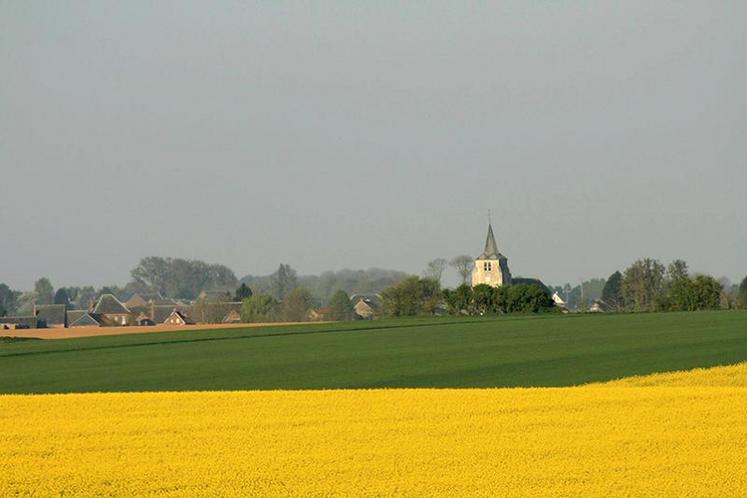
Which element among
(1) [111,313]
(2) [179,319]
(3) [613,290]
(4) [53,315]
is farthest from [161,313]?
(3) [613,290]

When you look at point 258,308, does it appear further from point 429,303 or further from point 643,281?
point 643,281

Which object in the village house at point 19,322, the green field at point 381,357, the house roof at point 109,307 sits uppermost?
the house roof at point 109,307

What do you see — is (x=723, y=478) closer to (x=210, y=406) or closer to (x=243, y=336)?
(x=210, y=406)

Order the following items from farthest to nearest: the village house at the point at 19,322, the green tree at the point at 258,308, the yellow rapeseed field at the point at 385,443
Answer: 1. the village house at the point at 19,322
2. the green tree at the point at 258,308
3. the yellow rapeseed field at the point at 385,443

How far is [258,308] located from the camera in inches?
5994

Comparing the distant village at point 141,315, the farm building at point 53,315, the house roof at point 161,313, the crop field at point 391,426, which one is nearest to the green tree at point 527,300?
the distant village at point 141,315

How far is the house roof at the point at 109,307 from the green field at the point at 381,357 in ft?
386

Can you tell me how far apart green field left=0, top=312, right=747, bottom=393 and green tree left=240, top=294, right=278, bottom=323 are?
7364 centimetres

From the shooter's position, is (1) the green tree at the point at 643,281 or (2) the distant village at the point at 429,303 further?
(1) the green tree at the point at 643,281

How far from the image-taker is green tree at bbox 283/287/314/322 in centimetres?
14562

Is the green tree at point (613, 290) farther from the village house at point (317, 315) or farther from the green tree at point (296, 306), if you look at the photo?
the green tree at point (296, 306)

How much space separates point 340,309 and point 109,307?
51.9m

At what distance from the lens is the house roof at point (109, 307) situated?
629 feet

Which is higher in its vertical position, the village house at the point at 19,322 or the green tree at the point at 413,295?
the green tree at the point at 413,295
